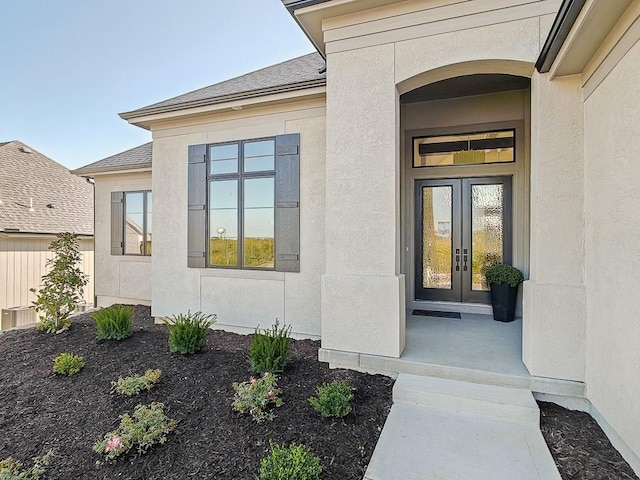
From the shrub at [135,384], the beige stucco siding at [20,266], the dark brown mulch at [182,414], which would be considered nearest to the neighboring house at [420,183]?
the dark brown mulch at [182,414]

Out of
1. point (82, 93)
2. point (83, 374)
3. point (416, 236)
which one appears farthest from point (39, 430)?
point (82, 93)

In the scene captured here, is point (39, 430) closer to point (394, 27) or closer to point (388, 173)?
point (388, 173)

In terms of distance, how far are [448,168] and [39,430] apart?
6826 mm

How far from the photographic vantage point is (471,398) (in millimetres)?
3312

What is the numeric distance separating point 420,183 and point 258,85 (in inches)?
142

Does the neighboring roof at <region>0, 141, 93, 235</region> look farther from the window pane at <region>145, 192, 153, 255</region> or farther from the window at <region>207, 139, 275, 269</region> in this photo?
the window at <region>207, 139, 275, 269</region>

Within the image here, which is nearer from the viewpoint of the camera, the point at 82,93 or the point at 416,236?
the point at 416,236

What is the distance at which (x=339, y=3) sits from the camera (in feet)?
13.0

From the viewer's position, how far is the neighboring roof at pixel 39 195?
12258mm

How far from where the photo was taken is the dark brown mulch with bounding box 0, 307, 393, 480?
2752 mm

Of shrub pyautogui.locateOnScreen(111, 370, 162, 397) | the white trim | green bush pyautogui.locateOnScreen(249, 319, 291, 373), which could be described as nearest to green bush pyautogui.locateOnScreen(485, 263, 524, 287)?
the white trim

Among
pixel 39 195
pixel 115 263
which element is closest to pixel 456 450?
pixel 115 263

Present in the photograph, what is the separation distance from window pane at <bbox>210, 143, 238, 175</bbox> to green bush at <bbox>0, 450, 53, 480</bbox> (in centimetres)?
455

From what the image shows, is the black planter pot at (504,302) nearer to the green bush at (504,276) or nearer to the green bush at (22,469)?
the green bush at (504,276)
